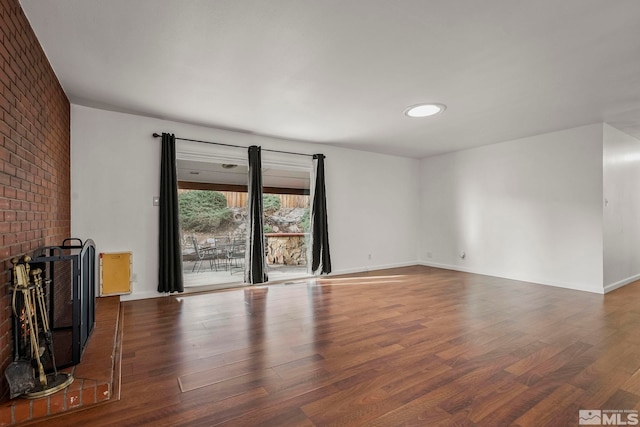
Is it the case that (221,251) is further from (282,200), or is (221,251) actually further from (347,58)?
(347,58)

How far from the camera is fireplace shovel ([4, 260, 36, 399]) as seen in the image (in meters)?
1.76

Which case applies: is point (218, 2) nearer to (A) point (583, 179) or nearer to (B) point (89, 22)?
(B) point (89, 22)

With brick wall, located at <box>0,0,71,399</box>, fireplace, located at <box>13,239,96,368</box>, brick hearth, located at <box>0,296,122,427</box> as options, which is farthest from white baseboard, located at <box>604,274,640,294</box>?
brick wall, located at <box>0,0,71,399</box>

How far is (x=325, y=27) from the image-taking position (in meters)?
2.29

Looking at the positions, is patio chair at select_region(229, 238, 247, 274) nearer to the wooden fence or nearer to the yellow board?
the wooden fence

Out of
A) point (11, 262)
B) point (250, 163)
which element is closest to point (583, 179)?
point (250, 163)

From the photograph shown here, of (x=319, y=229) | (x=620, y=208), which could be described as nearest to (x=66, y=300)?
(x=319, y=229)

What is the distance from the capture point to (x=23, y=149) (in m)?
2.16

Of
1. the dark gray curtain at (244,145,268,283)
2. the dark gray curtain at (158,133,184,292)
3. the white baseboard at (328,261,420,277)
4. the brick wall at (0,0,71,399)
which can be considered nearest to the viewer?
the brick wall at (0,0,71,399)

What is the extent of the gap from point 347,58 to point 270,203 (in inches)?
126

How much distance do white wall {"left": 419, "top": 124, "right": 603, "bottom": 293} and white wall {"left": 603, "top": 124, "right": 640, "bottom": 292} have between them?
21 centimetres

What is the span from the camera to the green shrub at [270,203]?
5.35 meters

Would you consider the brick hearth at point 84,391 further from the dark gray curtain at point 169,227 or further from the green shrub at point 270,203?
the green shrub at point 270,203

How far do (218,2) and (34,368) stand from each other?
2.61m
